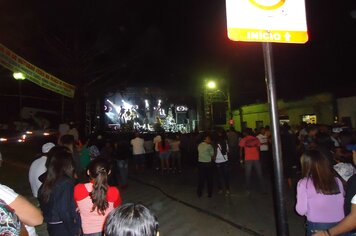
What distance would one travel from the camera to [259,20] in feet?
9.23

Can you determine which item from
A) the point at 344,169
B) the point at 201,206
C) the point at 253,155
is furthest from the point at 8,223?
the point at 253,155

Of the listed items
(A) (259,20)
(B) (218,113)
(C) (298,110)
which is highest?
(C) (298,110)

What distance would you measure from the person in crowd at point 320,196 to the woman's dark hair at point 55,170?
272cm

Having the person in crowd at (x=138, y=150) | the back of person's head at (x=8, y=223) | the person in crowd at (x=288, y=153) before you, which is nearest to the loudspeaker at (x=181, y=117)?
the person in crowd at (x=138, y=150)

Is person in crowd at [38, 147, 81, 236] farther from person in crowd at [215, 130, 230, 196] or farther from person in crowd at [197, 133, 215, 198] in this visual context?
person in crowd at [215, 130, 230, 196]

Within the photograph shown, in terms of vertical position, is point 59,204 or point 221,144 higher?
point 221,144

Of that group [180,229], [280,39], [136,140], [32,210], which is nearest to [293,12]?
[280,39]

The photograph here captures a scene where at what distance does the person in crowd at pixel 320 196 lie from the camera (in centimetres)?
347

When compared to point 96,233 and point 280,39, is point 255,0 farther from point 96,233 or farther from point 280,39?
point 96,233

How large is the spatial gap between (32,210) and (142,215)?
45.9 inches

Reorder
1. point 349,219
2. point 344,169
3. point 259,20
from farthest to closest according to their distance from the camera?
point 344,169 < point 349,219 < point 259,20

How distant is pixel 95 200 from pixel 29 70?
9.37 meters

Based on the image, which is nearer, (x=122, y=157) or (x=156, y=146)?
(x=122, y=157)

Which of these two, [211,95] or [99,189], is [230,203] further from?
[211,95]
